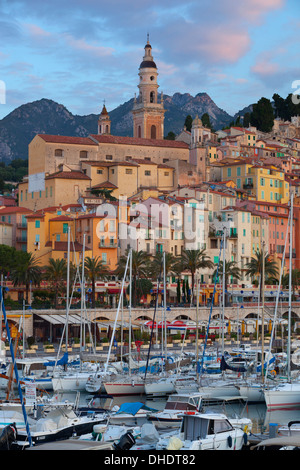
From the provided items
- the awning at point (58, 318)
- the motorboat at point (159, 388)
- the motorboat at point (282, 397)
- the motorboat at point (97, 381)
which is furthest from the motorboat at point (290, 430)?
the awning at point (58, 318)

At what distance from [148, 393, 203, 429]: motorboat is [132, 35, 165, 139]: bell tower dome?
8935 centimetres

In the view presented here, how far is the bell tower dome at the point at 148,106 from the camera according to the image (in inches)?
4788

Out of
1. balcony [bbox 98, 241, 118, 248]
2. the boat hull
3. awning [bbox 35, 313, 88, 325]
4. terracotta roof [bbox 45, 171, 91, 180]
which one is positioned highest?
terracotta roof [bbox 45, 171, 91, 180]

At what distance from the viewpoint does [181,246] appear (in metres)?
88.2

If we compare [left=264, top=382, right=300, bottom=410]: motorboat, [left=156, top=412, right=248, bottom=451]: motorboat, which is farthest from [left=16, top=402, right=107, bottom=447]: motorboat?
[left=264, top=382, right=300, bottom=410]: motorboat

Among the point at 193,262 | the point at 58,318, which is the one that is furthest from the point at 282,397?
the point at 193,262

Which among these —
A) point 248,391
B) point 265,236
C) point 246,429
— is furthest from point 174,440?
point 265,236

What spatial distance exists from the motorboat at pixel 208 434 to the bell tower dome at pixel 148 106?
96106 mm

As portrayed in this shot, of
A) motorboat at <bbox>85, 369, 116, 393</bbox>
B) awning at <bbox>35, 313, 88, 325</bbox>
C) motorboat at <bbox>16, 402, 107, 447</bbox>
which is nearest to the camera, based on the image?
motorboat at <bbox>16, 402, 107, 447</bbox>

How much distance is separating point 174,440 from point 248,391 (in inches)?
617

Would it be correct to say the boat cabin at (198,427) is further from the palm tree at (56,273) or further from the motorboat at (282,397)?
the palm tree at (56,273)

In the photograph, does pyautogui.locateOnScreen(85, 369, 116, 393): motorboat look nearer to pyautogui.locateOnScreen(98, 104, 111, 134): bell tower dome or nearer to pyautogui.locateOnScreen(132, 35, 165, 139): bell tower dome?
pyautogui.locateOnScreen(132, 35, 165, 139): bell tower dome

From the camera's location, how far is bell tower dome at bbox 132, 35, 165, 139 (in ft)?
399

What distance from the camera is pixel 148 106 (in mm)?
121500
